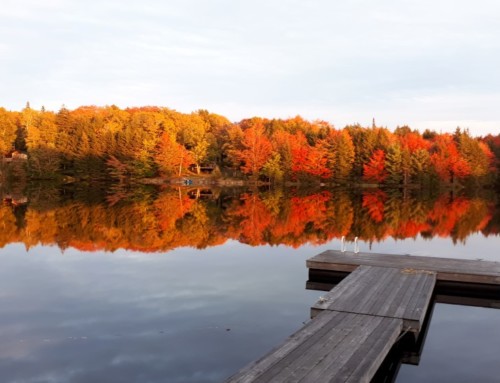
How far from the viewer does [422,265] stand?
1553cm

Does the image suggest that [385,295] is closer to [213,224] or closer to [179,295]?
[179,295]

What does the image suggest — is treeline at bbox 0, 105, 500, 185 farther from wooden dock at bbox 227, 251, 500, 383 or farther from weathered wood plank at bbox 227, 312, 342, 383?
weathered wood plank at bbox 227, 312, 342, 383

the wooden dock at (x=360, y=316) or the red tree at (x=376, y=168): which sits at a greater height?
the red tree at (x=376, y=168)

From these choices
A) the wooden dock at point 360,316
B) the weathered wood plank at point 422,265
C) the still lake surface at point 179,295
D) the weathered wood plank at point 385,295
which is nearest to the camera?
the wooden dock at point 360,316

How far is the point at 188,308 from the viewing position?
12.4m

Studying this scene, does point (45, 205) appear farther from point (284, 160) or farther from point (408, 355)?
point (284, 160)

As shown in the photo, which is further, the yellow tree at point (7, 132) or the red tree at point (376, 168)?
the yellow tree at point (7, 132)

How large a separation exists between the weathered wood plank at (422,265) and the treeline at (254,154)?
61476 millimetres

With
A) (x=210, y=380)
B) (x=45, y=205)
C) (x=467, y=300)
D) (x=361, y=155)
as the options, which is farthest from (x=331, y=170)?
(x=210, y=380)

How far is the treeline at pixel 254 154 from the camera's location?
76.2 metres

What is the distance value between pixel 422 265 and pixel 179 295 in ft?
26.1

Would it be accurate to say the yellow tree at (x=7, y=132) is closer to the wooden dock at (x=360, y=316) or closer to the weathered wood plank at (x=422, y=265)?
the weathered wood plank at (x=422, y=265)

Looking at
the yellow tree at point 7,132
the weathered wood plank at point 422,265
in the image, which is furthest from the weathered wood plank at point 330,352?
the yellow tree at point 7,132

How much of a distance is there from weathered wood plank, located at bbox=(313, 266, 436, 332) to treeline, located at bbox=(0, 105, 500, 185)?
64.4 metres
